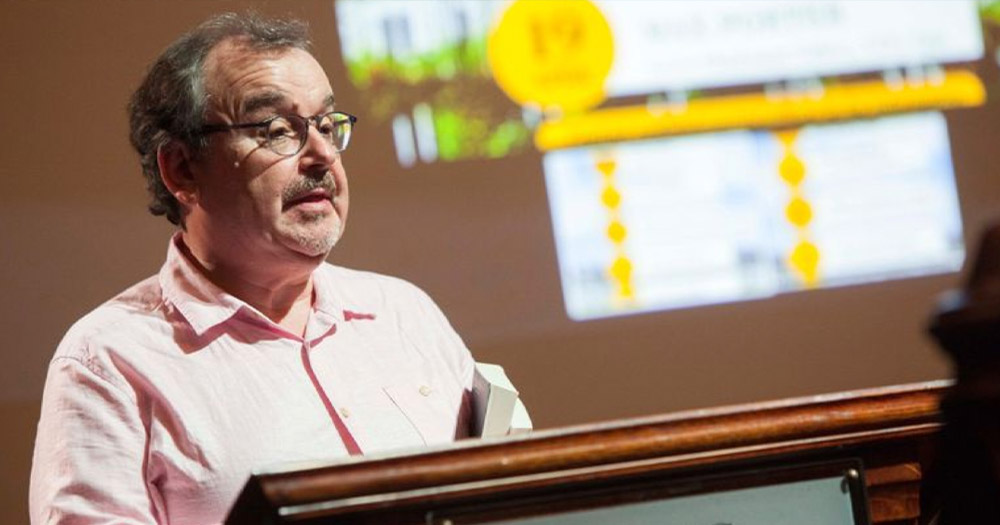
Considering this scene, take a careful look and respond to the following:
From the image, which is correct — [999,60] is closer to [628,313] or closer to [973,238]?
[973,238]

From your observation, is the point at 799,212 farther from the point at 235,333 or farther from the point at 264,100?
the point at 235,333

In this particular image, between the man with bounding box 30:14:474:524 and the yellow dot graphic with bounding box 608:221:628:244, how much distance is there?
46.9 inches

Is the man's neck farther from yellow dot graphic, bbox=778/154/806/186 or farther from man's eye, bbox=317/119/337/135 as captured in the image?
yellow dot graphic, bbox=778/154/806/186

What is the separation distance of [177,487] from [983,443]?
134 cm

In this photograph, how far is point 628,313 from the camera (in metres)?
3.34

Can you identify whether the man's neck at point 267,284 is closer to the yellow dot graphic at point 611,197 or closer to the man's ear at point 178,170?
the man's ear at point 178,170

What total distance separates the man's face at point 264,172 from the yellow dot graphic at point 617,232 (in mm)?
1346

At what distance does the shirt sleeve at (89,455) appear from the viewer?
5.47ft

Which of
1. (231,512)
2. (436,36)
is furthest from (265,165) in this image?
(436,36)

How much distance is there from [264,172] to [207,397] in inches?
15.4

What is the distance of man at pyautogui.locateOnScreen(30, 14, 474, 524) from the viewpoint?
1722mm

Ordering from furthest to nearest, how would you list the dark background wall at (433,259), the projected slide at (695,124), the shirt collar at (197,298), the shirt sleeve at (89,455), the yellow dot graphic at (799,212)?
the yellow dot graphic at (799,212) → the projected slide at (695,124) → the dark background wall at (433,259) → the shirt collar at (197,298) → the shirt sleeve at (89,455)

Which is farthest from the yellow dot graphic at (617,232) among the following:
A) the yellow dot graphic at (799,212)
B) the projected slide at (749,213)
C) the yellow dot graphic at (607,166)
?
the yellow dot graphic at (799,212)

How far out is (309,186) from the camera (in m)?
2.02
